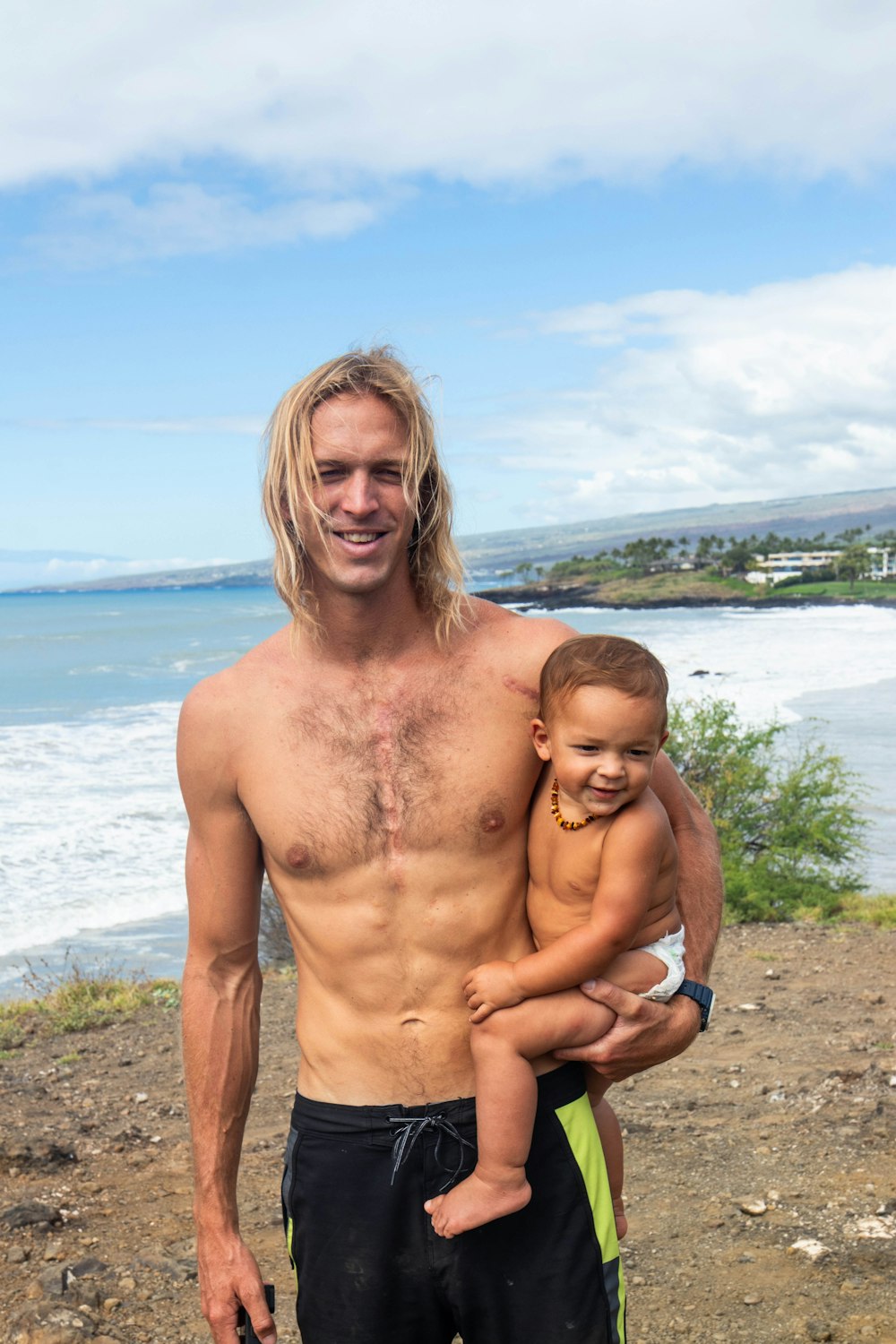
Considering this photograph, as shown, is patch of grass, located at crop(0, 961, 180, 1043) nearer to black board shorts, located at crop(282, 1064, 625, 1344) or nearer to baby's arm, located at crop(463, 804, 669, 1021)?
black board shorts, located at crop(282, 1064, 625, 1344)

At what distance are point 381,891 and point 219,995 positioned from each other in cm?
51

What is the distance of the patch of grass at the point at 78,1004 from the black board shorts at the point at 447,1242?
6073 millimetres

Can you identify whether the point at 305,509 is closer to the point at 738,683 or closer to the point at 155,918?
the point at 155,918

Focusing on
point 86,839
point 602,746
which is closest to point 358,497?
point 602,746

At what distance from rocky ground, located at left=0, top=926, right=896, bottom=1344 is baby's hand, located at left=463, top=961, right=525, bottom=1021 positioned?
2.63 metres

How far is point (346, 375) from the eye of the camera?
2.67m

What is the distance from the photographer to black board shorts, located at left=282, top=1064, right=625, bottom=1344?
8.12 ft

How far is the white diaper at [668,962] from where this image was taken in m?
2.54

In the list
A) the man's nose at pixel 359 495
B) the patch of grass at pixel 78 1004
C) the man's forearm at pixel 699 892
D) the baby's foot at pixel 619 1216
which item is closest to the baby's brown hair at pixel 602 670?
the man's forearm at pixel 699 892

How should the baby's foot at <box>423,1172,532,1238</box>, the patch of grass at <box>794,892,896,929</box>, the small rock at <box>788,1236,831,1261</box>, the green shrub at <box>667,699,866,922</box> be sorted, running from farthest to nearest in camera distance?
the green shrub at <box>667,699,866,922</box> → the patch of grass at <box>794,892,896,929</box> → the small rock at <box>788,1236,831,1261</box> → the baby's foot at <box>423,1172,532,1238</box>

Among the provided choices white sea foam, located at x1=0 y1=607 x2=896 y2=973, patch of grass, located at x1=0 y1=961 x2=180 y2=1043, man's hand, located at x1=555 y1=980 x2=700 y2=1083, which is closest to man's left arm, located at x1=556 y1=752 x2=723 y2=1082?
man's hand, located at x1=555 y1=980 x2=700 y2=1083

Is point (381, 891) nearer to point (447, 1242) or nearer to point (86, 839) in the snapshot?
point (447, 1242)

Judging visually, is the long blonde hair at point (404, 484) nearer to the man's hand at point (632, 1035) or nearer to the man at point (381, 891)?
the man at point (381, 891)

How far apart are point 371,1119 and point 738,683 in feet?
102
